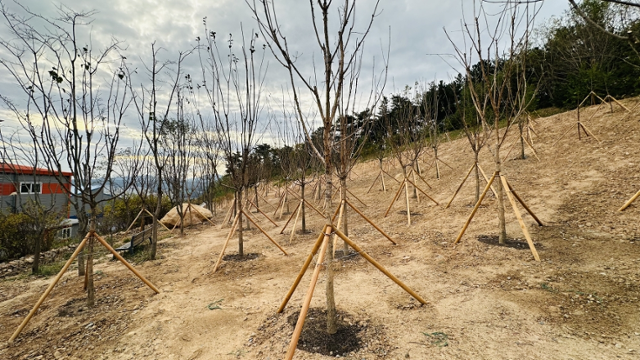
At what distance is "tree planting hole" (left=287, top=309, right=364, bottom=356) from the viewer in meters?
2.63

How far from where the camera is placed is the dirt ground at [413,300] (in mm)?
2639

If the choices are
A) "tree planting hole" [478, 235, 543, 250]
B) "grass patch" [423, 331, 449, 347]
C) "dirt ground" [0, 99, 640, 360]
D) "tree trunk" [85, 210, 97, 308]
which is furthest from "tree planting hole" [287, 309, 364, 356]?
"tree planting hole" [478, 235, 543, 250]

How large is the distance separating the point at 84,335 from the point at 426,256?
5139mm

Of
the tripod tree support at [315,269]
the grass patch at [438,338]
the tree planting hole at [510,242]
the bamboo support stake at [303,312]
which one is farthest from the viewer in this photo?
the tree planting hole at [510,242]

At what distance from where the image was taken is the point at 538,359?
2.27m

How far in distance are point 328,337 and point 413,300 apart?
50.4 inches

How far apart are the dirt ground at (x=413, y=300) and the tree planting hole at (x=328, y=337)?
0.12 feet

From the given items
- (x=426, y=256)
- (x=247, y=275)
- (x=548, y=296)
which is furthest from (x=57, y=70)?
(x=548, y=296)

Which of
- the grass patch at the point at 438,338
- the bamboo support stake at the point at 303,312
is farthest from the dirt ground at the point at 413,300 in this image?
the bamboo support stake at the point at 303,312

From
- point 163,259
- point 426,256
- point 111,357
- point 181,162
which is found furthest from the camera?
point 181,162

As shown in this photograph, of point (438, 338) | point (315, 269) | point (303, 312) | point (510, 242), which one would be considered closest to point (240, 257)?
point (315, 269)

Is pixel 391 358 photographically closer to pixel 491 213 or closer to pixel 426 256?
pixel 426 256

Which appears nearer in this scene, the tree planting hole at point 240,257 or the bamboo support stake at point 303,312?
the bamboo support stake at point 303,312

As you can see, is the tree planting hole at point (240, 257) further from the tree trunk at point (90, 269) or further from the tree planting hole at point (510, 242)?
the tree planting hole at point (510, 242)
